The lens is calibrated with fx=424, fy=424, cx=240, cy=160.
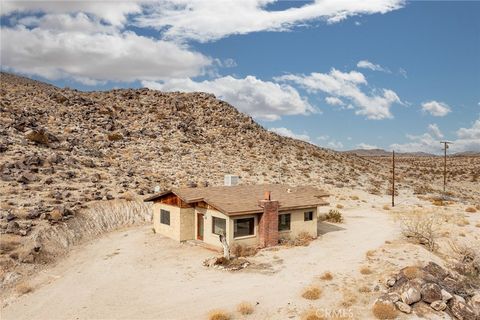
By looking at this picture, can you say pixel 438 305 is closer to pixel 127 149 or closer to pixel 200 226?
pixel 200 226

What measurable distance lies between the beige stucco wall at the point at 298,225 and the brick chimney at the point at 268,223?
3.93ft

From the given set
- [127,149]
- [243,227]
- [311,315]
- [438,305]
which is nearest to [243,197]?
[243,227]

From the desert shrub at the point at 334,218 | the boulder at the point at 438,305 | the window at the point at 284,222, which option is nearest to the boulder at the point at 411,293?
the boulder at the point at 438,305

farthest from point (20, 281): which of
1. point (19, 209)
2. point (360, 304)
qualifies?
point (360, 304)

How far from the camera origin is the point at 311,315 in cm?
1961

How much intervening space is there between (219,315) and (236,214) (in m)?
10.3

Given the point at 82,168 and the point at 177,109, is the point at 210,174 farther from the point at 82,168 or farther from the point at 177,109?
the point at 177,109

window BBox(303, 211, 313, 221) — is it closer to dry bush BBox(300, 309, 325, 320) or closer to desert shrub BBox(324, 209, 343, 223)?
desert shrub BBox(324, 209, 343, 223)

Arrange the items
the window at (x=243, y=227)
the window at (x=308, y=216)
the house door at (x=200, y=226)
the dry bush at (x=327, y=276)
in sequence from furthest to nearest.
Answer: the window at (x=308, y=216)
the house door at (x=200, y=226)
the window at (x=243, y=227)
the dry bush at (x=327, y=276)

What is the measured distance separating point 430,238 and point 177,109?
61820 millimetres

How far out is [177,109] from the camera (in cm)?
8525

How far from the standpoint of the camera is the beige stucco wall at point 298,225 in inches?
1299

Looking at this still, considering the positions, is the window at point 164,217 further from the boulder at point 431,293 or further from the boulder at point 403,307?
the boulder at point 431,293

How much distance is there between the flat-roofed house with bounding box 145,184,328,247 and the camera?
30375mm
